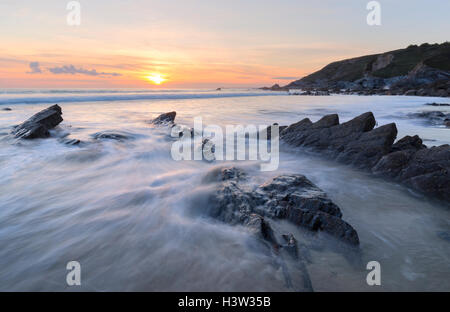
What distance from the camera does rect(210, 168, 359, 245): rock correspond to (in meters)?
3.04

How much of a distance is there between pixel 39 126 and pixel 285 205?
30.6ft

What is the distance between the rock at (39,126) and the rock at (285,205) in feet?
25.9

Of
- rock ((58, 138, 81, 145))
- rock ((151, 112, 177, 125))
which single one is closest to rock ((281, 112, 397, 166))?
rock ((151, 112, 177, 125))

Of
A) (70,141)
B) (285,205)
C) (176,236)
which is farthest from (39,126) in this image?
(285,205)

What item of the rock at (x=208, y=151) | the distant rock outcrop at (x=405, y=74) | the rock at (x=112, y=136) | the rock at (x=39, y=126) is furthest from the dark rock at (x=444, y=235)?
the distant rock outcrop at (x=405, y=74)

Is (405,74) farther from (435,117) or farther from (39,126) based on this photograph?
(39,126)

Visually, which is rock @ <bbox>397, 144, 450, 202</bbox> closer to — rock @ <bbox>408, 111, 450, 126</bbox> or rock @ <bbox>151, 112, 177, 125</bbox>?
rock @ <bbox>408, 111, 450, 126</bbox>

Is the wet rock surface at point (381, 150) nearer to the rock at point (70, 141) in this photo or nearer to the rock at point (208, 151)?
the rock at point (208, 151)

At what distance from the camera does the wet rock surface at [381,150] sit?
4.32 meters

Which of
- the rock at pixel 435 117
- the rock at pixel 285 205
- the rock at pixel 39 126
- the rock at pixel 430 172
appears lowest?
the rock at pixel 285 205

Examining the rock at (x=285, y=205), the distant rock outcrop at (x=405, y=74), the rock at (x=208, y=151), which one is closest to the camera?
the rock at (x=285, y=205)

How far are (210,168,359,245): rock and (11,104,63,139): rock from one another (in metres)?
7.88
